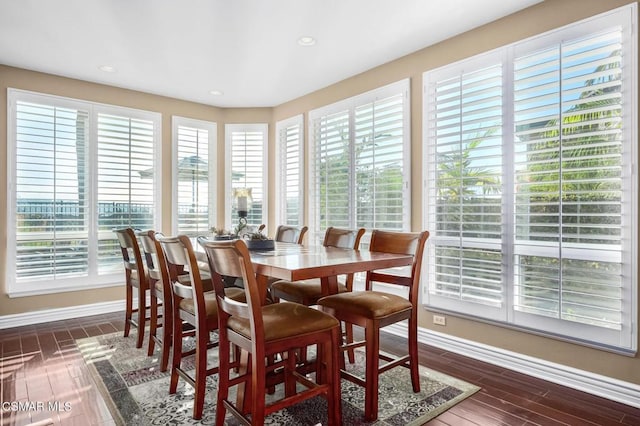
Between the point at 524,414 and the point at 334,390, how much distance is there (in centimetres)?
120

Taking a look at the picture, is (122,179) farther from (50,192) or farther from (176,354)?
(176,354)

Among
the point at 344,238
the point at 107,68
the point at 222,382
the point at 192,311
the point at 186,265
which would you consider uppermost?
the point at 107,68

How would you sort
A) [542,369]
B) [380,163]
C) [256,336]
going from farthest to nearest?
[380,163]
[542,369]
[256,336]

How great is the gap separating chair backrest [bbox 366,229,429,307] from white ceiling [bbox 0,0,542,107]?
67.1 inches

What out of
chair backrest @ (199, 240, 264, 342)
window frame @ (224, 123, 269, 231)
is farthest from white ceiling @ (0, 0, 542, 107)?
chair backrest @ (199, 240, 264, 342)

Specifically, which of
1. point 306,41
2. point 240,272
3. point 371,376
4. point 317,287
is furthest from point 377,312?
point 306,41

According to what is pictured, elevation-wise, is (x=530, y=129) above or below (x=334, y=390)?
above

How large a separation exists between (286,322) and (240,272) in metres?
0.36

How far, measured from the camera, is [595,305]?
8.05ft

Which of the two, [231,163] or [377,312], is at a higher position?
[231,163]

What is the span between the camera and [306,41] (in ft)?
11.1

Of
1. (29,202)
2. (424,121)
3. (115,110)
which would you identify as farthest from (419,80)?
(29,202)

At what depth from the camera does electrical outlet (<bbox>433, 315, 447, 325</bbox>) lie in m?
3.36

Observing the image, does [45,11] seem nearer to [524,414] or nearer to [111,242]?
[111,242]
